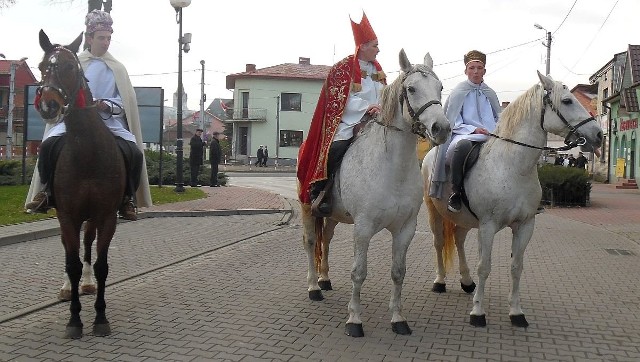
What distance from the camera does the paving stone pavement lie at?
17.3 feet

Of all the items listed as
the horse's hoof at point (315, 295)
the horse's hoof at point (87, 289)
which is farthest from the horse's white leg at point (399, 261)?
the horse's hoof at point (87, 289)

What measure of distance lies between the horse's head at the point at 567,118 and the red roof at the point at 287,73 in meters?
50.3

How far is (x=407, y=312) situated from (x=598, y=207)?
54.5ft

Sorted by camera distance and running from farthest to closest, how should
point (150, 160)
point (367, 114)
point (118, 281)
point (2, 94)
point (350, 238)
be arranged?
point (2, 94), point (150, 160), point (350, 238), point (118, 281), point (367, 114)

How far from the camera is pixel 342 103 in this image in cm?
646

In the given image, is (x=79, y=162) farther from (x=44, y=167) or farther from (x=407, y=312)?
(x=407, y=312)

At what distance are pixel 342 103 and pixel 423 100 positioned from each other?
52.4 inches

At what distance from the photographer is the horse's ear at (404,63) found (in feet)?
17.9

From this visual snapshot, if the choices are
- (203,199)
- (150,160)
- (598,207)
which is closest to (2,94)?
(150,160)

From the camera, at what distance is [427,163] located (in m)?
7.74

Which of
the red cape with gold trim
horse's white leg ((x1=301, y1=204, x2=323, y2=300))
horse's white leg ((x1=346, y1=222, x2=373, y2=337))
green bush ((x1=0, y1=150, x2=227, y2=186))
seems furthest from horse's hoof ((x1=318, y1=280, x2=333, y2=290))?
green bush ((x1=0, y1=150, x2=227, y2=186))

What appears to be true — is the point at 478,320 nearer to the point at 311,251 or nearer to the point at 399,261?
the point at 399,261

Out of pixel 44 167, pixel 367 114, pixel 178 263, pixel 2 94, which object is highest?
pixel 2 94

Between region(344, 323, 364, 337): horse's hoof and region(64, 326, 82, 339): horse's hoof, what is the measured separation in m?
2.42
